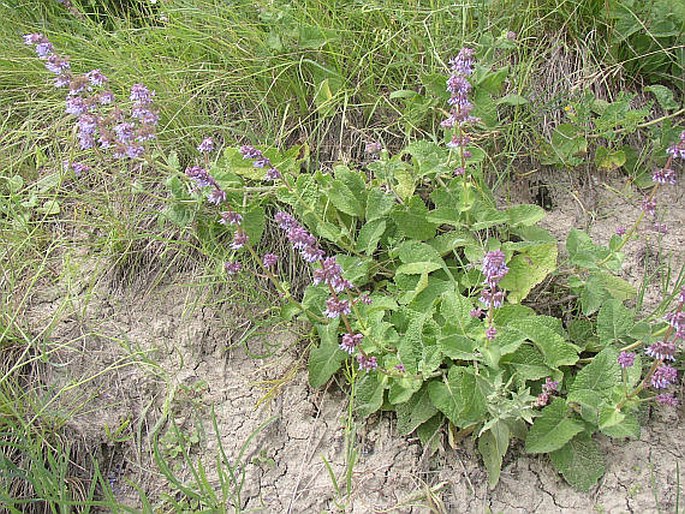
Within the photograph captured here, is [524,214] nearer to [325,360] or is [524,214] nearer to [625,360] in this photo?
[625,360]

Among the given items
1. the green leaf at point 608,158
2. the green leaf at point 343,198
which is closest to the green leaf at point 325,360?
the green leaf at point 343,198

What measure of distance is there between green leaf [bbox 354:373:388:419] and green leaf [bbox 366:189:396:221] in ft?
1.69

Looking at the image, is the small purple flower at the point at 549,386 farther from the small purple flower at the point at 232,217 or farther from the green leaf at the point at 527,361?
the small purple flower at the point at 232,217

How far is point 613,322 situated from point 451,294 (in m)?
0.46

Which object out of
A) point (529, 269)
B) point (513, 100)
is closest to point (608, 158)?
point (513, 100)

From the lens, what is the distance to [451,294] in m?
1.93

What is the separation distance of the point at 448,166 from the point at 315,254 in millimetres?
651

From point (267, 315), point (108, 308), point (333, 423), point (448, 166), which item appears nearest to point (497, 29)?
point (448, 166)

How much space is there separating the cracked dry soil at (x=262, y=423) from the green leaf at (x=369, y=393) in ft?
0.29

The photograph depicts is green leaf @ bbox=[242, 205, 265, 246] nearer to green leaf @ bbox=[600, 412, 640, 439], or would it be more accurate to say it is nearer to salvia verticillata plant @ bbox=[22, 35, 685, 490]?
salvia verticillata plant @ bbox=[22, 35, 685, 490]

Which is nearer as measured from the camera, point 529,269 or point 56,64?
point 529,269

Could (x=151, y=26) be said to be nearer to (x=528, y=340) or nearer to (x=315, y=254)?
(x=315, y=254)

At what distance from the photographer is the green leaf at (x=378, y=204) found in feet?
7.14

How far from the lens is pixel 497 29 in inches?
102
